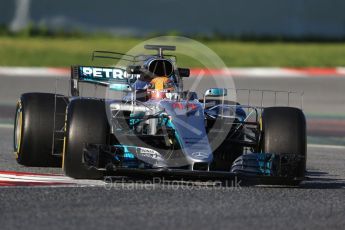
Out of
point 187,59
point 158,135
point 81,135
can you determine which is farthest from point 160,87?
point 187,59

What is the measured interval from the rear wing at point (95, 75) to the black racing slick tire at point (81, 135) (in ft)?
7.34

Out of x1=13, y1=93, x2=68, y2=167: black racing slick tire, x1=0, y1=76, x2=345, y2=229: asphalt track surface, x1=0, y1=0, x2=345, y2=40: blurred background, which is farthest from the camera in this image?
x1=0, y1=0, x2=345, y2=40: blurred background

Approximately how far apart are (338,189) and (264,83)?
38.7 ft

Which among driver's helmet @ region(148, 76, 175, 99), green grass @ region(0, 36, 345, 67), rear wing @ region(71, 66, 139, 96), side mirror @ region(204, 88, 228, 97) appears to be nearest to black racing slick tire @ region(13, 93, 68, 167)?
driver's helmet @ region(148, 76, 175, 99)

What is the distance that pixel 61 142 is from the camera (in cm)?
955

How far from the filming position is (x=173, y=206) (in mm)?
7301

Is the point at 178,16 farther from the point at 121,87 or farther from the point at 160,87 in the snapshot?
the point at 160,87

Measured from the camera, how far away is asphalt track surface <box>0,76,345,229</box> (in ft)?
21.8

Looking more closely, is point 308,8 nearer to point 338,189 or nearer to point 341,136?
point 341,136

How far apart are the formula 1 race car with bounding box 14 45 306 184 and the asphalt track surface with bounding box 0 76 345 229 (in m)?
0.17

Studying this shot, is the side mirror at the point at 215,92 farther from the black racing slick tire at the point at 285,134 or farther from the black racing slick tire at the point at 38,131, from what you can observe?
the black racing slick tire at the point at 38,131

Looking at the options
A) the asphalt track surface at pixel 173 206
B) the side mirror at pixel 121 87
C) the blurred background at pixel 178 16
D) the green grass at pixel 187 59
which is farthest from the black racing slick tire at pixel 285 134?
the blurred background at pixel 178 16

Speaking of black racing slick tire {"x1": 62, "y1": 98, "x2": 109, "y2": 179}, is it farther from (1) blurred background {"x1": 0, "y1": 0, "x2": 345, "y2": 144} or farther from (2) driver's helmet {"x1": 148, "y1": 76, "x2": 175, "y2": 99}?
(1) blurred background {"x1": 0, "y1": 0, "x2": 345, "y2": 144}

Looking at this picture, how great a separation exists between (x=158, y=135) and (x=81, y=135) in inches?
34.5
